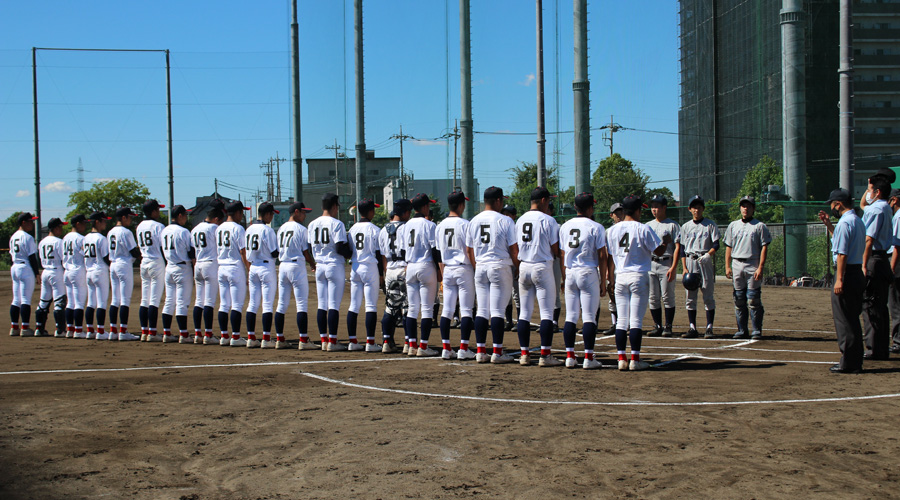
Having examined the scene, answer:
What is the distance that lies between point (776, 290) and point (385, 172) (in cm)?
10381

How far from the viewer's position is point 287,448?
18.7ft

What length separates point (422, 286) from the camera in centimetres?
1044

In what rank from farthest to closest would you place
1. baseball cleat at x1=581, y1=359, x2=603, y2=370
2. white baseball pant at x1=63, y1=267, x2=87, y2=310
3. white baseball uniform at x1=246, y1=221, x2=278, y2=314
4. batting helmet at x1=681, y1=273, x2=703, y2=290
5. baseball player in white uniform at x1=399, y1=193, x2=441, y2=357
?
1. white baseball pant at x1=63, y1=267, x2=87, y2=310
2. batting helmet at x1=681, y1=273, x2=703, y2=290
3. white baseball uniform at x1=246, y1=221, x2=278, y2=314
4. baseball player in white uniform at x1=399, y1=193, x2=441, y2=357
5. baseball cleat at x1=581, y1=359, x2=603, y2=370

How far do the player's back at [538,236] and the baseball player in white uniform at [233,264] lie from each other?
15.8 ft

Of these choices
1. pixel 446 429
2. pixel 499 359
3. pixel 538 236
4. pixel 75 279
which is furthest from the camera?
pixel 75 279

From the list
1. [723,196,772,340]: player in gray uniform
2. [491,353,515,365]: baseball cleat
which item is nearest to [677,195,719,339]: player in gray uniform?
[723,196,772,340]: player in gray uniform

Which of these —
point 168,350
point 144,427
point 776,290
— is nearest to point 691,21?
point 776,290

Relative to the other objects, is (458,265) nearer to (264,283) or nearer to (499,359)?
(499,359)

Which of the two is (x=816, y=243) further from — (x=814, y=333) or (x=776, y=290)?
(x=814, y=333)

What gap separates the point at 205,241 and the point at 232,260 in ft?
2.26

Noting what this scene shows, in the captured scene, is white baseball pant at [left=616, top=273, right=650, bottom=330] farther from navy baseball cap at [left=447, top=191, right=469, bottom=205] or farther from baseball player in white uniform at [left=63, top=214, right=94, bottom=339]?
baseball player in white uniform at [left=63, top=214, right=94, bottom=339]

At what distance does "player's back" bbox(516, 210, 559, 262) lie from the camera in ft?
30.5

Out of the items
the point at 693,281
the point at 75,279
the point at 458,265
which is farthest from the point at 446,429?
the point at 75,279

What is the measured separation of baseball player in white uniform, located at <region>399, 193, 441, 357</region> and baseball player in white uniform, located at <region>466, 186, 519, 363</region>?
0.78m
